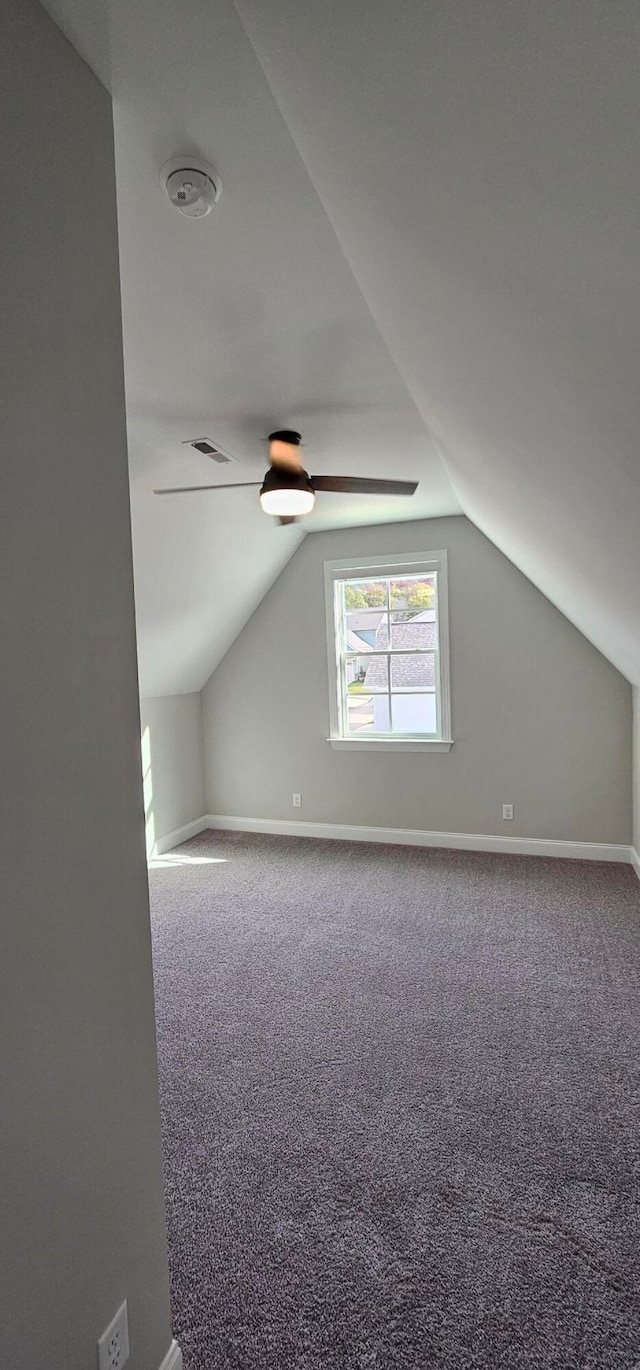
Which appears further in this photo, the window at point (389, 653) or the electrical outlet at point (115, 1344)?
the window at point (389, 653)

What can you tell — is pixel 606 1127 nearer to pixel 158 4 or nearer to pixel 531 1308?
pixel 531 1308

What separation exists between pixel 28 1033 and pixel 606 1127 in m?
1.89

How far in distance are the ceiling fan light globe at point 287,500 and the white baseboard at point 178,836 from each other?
307 centimetres

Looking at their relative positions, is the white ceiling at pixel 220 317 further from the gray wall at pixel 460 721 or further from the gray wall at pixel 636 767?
the gray wall at pixel 636 767

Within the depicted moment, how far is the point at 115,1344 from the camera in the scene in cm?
107

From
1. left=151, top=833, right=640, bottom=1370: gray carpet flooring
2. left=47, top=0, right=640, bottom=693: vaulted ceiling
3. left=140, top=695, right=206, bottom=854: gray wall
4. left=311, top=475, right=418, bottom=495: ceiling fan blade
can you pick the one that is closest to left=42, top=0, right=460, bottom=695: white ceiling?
left=47, top=0, right=640, bottom=693: vaulted ceiling

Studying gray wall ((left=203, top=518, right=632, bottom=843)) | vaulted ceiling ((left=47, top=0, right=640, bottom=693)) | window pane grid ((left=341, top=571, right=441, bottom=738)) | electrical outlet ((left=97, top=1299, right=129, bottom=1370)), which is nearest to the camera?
vaulted ceiling ((left=47, top=0, right=640, bottom=693))

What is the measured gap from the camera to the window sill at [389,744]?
4605 millimetres

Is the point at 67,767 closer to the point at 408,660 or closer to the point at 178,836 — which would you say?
the point at 408,660

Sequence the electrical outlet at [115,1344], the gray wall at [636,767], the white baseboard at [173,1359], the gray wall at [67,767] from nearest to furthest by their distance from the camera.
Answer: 1. the gray wall at [67,767]
2. the electrical outlet at [115,1344]
3. the white baseboard at [173,1359]
4. the gray wall at [636,767]

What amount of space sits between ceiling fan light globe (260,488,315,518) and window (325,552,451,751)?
209 centimetres

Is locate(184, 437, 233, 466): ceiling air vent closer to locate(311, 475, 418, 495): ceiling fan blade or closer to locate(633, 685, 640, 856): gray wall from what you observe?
locate(311, 475, 418, 495): ceiling fan blade

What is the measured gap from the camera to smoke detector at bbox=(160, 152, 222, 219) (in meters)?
1.30

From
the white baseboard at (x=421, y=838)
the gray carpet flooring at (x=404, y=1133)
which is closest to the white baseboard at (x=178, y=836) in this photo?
the white baseboard at (x=421, y=838)
